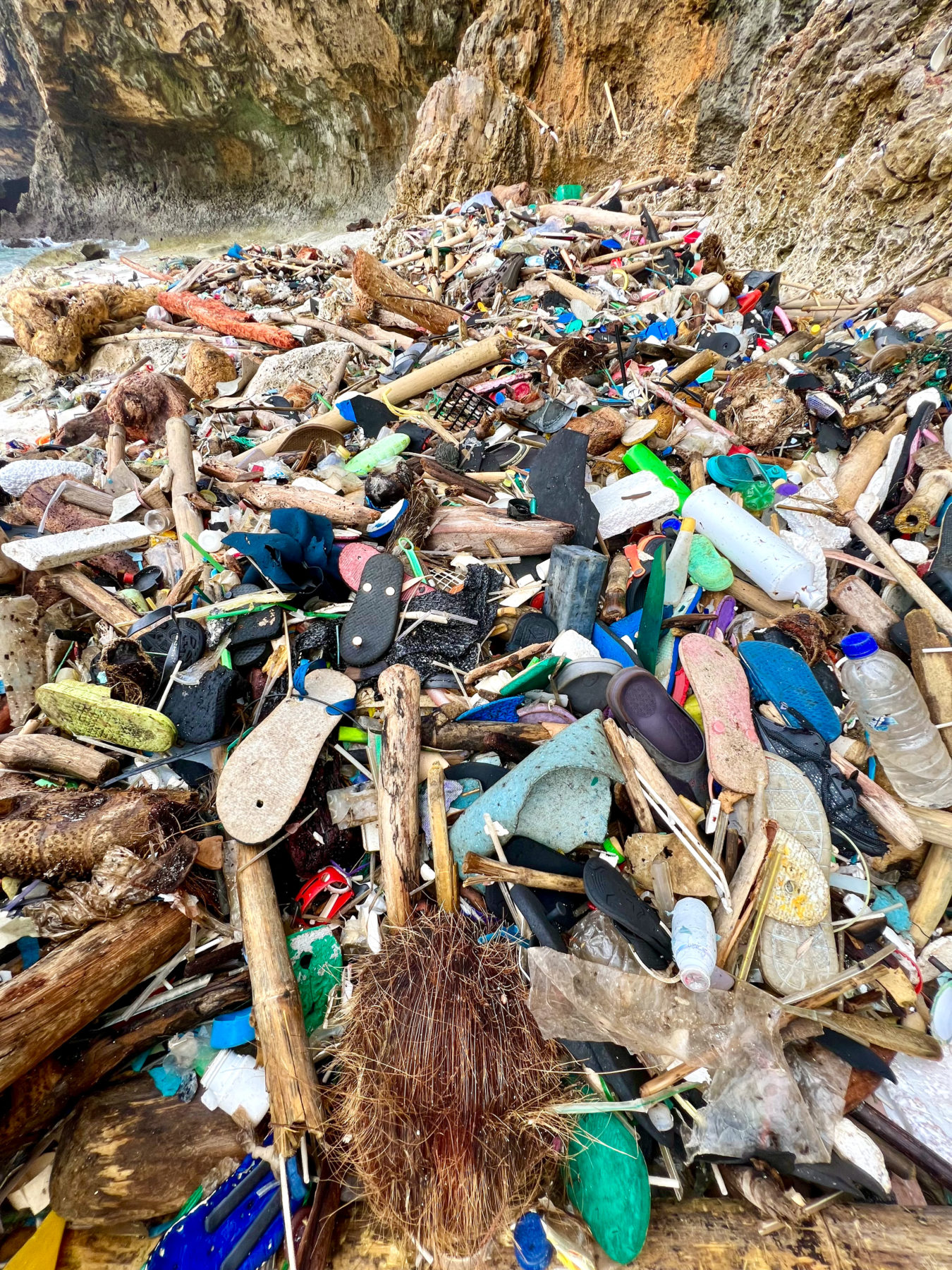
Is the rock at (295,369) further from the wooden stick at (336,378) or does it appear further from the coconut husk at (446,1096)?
the coconut husk at (446,1096)

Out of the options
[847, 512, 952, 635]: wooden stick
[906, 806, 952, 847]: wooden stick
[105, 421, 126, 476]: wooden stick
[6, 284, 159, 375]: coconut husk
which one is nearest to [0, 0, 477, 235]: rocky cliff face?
[6, 284, 159, 375]: coconut husk

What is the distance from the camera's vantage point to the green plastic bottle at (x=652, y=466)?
130 inches

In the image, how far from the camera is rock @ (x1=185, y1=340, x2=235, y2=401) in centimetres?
544

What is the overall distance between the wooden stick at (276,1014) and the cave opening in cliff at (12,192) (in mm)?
37319

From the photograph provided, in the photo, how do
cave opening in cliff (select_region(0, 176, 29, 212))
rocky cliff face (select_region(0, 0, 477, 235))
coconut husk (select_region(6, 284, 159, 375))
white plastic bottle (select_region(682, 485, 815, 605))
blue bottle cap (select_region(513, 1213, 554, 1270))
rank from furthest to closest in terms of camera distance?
cave opening in cliff (select_region(0, 176, 29, 212))
rocky cliff face (select_region(0, 0, 477, 235))
coconut husk (select_region(6, 284, 159, 375))
white plastic bottle (select_region(682, 485, 815, 605))
blue bottle cap (select_region(513, 1213, 554, 1270))

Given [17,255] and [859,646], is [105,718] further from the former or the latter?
[17,255]

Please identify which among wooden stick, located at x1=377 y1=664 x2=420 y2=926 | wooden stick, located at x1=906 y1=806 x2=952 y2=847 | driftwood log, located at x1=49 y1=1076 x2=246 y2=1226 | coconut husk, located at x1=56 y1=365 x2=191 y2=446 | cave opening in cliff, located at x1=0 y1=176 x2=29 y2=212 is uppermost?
cave opening in cliff, located at x1=0 y1=176 x2=29 y2=212

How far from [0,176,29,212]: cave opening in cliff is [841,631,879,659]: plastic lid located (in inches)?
1495

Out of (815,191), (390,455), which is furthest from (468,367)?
(815,191)

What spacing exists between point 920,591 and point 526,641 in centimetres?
189

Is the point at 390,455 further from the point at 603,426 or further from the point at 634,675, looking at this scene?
the point at 634,675

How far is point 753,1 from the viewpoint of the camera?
35.2ft

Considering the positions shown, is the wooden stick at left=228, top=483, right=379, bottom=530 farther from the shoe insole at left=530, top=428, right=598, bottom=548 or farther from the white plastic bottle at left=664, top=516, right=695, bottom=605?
the white plastic bottle at left=664, top=516, right=695, bottom=605

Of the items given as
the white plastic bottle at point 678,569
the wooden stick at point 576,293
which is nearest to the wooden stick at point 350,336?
the wooden stick at point 576,293
